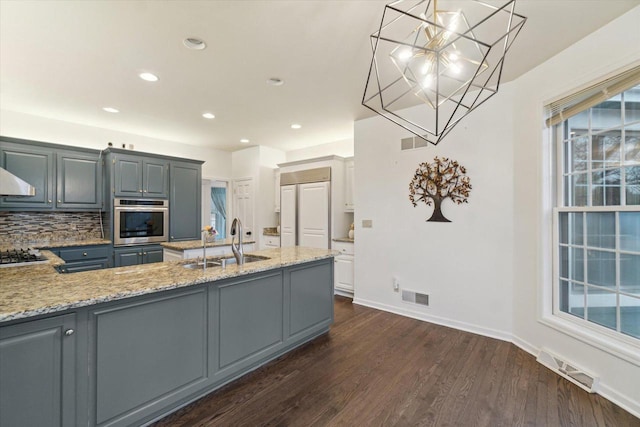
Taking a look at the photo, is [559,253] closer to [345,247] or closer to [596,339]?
[596,339]

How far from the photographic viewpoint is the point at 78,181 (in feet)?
13.6

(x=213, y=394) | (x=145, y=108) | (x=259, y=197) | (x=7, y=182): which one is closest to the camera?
(x=213, y=394)

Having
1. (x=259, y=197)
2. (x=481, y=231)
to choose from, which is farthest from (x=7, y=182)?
(x=481, y=231)

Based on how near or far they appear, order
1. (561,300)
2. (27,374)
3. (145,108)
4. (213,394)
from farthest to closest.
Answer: (145,108) → (561,300) → (213,394) → (27,374)

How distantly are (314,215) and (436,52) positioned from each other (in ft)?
12.7

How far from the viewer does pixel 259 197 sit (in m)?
5.75

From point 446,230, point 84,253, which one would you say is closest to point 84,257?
point 84,253

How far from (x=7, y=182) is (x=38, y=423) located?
202 cm

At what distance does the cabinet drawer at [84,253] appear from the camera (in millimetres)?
3742

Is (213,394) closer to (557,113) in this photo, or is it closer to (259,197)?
(557,113)

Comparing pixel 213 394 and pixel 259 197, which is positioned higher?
pixel 259 197

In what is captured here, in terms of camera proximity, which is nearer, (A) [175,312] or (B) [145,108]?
(A) [175,312]

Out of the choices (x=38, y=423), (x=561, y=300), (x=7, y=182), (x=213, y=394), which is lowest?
(x=213, y=394)

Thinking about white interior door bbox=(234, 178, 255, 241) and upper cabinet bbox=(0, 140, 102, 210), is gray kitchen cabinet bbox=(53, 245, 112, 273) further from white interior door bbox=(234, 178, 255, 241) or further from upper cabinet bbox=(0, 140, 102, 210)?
white interior door bbox=(234, 178, 255, 241)
